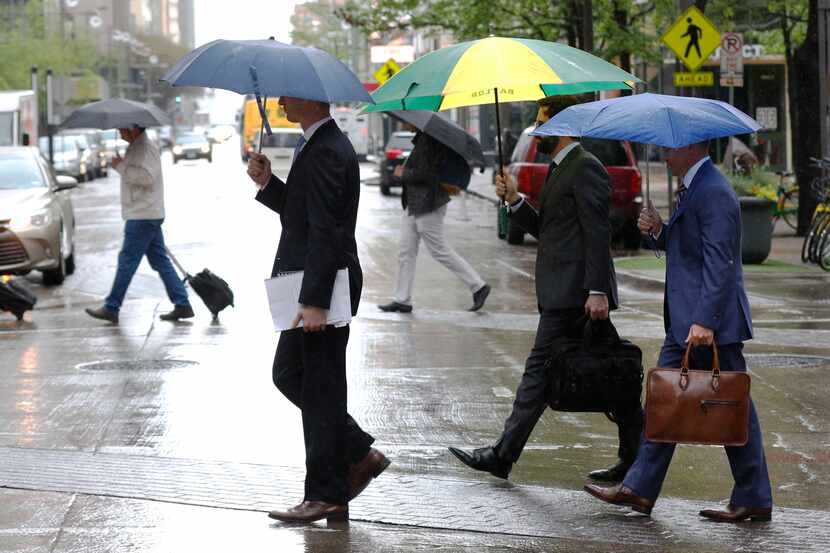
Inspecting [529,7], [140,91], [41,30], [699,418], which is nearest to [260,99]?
[699,418]

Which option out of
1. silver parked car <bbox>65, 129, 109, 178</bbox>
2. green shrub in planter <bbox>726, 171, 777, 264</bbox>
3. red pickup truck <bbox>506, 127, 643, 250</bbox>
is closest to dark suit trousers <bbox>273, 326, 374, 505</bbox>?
green shrub in planter <bbox>726, 171, 777, 264</bbox>

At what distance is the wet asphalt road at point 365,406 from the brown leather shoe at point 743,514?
0.68ft

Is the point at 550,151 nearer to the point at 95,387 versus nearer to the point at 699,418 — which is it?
the point at 699,418

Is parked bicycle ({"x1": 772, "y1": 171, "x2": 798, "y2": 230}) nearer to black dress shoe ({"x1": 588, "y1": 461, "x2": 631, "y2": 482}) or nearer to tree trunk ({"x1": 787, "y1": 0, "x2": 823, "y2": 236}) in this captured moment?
tree trunk ({"x1": 787, "y1": 0, "x2": 823, "y2": 236})

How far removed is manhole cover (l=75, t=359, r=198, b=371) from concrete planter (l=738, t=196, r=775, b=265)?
9529 mm

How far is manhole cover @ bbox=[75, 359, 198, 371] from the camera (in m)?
11.3

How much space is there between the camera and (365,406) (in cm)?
959

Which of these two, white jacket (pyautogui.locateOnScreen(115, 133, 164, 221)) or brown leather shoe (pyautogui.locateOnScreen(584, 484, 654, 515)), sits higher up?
white jacket (pyautogui.locateOnScreen(115, 133, 164, 221))

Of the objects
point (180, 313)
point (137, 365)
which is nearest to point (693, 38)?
point (180, 313)

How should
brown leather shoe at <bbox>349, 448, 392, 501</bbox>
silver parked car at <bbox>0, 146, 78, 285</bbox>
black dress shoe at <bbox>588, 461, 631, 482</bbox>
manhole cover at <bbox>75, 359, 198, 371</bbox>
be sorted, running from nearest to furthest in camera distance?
brown leather shoe at <bbox>349, 448, 392, 501</bbox> < black dress shoe at <bbox>588, 461, 631, 482</bbox> < manhole cover at <bbox>75, 359, 198, 371</bbox> < silver parked car at <bbox>0, 146, 78, 285</bbox>

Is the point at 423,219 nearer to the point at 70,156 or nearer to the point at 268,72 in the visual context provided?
the point at 268,72

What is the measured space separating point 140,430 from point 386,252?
13033mm

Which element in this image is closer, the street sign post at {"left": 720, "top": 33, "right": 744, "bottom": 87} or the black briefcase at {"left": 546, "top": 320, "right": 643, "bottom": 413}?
the black briefcase at {"left": 546, "top": 320, "right": 643, "bottom": 413}

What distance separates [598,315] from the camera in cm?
694
